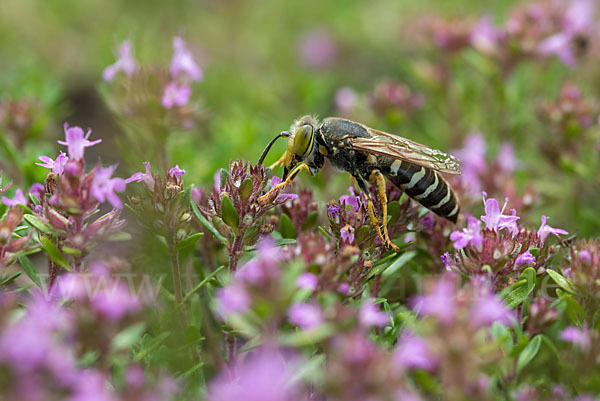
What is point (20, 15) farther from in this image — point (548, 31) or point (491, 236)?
point (491, 236)

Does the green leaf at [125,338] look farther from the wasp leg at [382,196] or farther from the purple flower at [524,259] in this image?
the purple flower at [524,259]

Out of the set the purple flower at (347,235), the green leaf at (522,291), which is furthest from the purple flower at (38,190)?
the green leaf at (522,291)

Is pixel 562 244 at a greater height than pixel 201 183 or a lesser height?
lesser

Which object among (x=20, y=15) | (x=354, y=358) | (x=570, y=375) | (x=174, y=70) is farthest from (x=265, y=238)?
(x=20, y=15)

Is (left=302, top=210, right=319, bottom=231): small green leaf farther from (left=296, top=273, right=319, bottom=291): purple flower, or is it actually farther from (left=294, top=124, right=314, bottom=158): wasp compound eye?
(left=296, top=273, right=319, bottom=291): purple flower

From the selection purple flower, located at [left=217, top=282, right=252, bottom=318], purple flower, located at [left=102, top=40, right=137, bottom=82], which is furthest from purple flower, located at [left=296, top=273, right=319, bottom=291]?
purple flower, located at [left=102, top=40, right=137, bottom=82]

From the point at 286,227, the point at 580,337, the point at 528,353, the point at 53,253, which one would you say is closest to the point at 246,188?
the point at 286,227

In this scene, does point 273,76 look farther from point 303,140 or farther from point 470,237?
point 470,237
